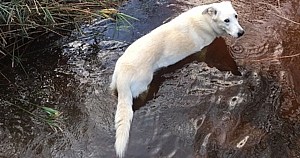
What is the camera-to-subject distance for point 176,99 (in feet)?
11.0

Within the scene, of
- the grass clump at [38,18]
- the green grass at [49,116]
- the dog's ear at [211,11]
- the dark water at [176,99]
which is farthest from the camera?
the dog's ear at [211,11]

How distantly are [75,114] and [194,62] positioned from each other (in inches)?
39.9

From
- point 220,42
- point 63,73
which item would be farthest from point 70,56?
point 220,42

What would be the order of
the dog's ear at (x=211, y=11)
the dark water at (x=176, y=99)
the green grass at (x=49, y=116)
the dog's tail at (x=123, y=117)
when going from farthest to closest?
1. the dog's ear at (x=211, y=11)
2. the green grass at (x=49, y=116)
3. the dark water at (x=176, y=99)
4. the dog's tail at (x=123, y=117)

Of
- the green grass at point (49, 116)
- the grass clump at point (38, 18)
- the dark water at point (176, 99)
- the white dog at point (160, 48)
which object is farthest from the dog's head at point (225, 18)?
the green grass at point (49, 116)

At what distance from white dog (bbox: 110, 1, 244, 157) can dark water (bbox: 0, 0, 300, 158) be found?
0.09m

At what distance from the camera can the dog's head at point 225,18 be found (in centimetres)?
365

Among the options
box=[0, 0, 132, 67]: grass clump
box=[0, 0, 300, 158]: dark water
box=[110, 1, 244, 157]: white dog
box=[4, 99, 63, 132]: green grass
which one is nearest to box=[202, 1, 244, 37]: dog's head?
box=[110, 1, 244, 157]: white dog

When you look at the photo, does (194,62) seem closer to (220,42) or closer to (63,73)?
(220,42)

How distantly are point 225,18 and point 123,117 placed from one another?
1.22 m

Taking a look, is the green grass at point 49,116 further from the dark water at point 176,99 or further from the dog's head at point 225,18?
the dog's head at point 225,18

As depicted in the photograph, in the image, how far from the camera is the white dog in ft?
10.1

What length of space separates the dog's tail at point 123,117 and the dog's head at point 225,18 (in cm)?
99

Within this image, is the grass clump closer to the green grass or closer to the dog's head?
the green grass
